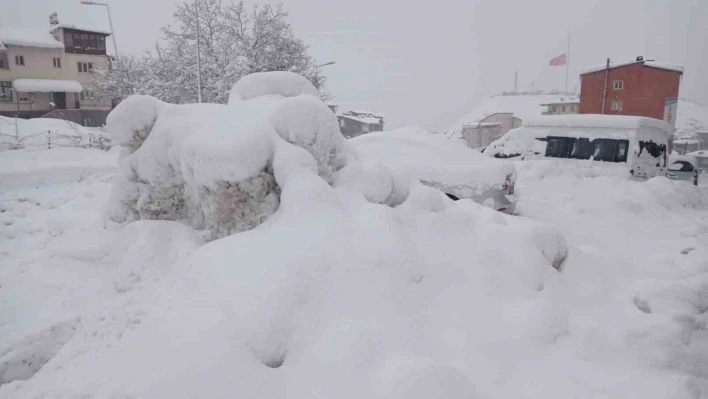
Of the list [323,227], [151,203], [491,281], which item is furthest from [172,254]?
[491,281]

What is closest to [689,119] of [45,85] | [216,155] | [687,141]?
[687,141]

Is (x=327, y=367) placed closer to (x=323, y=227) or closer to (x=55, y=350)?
(x=323, y=227)

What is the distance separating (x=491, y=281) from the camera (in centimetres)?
362

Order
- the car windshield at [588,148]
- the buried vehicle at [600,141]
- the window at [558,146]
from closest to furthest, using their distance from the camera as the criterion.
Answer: the buried vehicle at [600,141]
the car windshield at [588,148]
the window at [558,146]

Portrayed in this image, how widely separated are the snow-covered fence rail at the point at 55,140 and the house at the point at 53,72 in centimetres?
1149

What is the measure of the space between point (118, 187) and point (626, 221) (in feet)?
30.0

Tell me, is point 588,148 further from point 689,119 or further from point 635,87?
point 635,87

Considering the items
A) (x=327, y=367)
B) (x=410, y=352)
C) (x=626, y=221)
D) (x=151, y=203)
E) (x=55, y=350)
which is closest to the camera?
(x=327, y=367)

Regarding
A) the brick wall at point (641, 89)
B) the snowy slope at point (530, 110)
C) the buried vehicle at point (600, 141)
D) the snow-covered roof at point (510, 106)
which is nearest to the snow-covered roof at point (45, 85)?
the snowy slope at point (530, 110)

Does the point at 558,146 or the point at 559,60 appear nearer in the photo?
the point at 558,146

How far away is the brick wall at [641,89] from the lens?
25.0 meters

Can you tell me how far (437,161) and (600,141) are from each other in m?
8.48

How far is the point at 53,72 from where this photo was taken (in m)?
32.4

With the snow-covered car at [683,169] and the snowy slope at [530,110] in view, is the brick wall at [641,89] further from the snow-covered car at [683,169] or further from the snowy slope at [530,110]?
the snow-covered car at [683,169]
